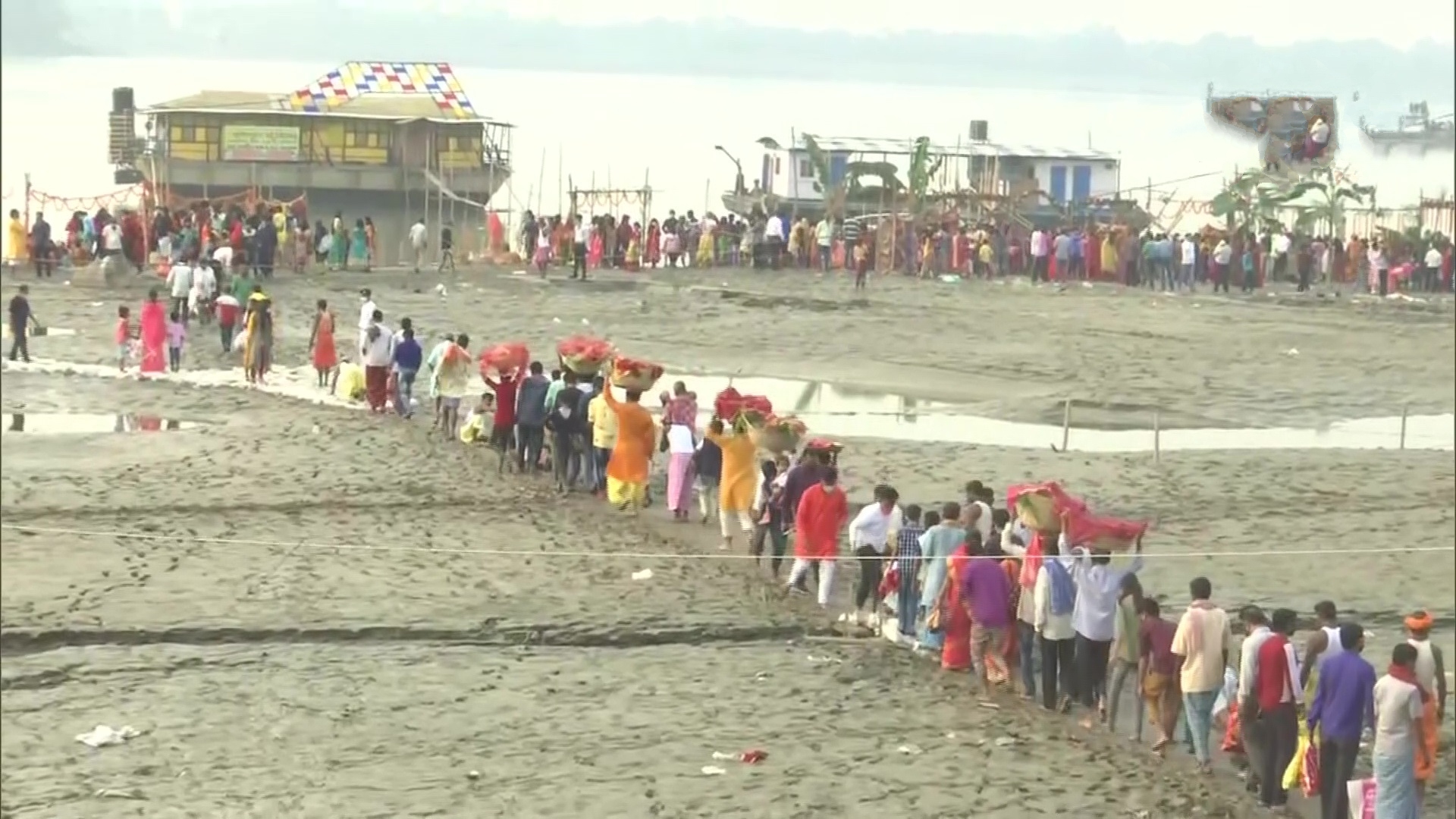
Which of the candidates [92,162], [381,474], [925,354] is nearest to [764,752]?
[381,474]

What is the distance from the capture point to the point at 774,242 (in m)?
32.5

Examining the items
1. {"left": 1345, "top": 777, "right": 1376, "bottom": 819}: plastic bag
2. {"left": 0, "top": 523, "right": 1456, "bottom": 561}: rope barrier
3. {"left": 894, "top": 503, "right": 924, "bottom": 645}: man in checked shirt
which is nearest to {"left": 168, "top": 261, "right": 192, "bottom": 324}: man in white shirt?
{"left": 0, "top": 523, "right": 1456, "bottom": 561}: rope barrier

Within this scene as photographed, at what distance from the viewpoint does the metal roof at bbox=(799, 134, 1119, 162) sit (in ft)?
88.4

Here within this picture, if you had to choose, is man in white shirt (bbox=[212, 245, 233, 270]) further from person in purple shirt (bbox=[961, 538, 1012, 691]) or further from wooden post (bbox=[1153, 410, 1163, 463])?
person in purple shirt (bbox=[961, 538, 1012, 691])

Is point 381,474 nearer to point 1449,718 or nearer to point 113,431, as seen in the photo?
point 113,431

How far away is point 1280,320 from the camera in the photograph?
1195 inches

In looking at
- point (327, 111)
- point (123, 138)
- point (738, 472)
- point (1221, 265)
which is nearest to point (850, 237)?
point (1221, 265)

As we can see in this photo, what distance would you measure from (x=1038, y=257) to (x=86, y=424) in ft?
54.4

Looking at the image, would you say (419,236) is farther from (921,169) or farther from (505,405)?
(505,405)

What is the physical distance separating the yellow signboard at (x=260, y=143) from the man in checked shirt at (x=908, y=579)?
1490 centimetres

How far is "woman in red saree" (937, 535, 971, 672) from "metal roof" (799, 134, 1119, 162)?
49.2 feet

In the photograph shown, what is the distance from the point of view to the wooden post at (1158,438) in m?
18.8

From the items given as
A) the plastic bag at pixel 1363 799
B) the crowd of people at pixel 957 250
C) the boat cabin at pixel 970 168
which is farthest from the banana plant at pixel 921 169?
the plastic bag at pixel 1363 799

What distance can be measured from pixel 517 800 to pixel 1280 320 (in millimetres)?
22712
